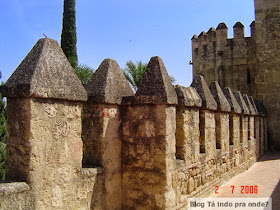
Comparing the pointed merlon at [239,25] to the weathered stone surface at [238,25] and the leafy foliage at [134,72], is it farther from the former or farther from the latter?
the leafy foliage at [134,72]

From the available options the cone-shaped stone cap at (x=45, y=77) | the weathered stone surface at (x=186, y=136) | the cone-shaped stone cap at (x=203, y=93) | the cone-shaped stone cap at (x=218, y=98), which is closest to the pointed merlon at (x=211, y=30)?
the cone-shaped stone cap at (x=218, y=98)

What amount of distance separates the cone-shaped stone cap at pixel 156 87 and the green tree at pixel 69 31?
12567 mm

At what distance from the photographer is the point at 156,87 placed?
3.91m

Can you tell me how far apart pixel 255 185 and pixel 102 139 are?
4.78m

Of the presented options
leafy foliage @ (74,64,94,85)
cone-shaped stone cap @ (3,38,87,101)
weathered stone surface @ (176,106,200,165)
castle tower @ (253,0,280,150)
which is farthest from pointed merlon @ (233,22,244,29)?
cone-shaped stone cap @ (3,38,87,101)

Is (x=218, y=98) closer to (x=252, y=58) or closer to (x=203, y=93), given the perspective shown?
(x=203, y=93)

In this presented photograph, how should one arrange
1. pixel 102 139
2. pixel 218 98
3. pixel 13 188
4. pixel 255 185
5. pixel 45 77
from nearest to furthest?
pixel 13 188 → pixel 45 77 → pixel 102 139 → pixel 218 98 → pixel 255 185

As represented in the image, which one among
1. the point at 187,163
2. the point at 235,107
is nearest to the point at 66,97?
the point at 187,163

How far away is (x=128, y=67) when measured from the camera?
15.9 m

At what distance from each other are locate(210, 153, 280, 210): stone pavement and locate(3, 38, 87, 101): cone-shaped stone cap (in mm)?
4229

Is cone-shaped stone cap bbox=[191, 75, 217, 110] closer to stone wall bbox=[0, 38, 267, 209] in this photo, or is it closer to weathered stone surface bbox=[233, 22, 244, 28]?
stone wall bbox=[0, 38, 267, 209]

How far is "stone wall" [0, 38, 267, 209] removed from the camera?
2.58 meters

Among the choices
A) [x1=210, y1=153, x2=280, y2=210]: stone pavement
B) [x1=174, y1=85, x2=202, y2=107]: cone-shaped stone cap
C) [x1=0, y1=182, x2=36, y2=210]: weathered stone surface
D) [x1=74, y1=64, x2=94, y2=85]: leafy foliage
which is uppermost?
[x1=74, y1=64, x2=94, y2=85]: leafy foliage

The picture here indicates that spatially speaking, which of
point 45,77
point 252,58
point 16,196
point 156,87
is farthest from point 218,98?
Answer: point 252,58
